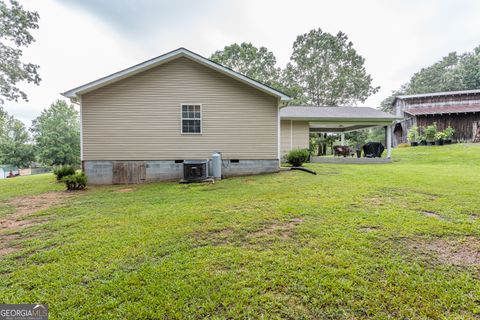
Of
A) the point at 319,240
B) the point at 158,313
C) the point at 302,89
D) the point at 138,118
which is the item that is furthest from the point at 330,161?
the point at 302,89

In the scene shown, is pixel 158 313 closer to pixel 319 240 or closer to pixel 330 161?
pixel 319 240

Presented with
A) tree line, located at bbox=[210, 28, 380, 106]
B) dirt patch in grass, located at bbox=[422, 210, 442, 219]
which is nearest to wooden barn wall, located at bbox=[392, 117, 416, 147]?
tree line, located at bbox=[210, 28, 380, 106]

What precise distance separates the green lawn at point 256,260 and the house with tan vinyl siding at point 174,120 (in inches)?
163

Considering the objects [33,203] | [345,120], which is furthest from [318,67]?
[33,203]

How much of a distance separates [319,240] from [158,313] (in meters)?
2.16

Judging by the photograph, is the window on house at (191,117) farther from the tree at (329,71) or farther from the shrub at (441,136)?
the tree at (329,71)

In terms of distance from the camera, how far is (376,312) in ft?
6.12

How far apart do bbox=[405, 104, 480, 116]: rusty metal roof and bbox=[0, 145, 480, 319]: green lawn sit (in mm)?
20912

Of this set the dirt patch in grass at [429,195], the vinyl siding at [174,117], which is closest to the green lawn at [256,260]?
the dirt patch in grass at [429,195]

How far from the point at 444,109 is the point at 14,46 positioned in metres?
34.7

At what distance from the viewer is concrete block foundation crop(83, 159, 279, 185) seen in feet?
29.6

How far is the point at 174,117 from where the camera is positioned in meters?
9.27

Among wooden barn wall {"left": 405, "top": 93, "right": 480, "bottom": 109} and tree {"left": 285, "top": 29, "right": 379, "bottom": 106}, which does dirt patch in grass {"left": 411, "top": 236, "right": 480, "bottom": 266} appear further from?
tree {"left": 285, "top": 29, "right": 379, "bottom": 106}

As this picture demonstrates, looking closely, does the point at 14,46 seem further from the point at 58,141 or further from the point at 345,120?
the point at 345,120
